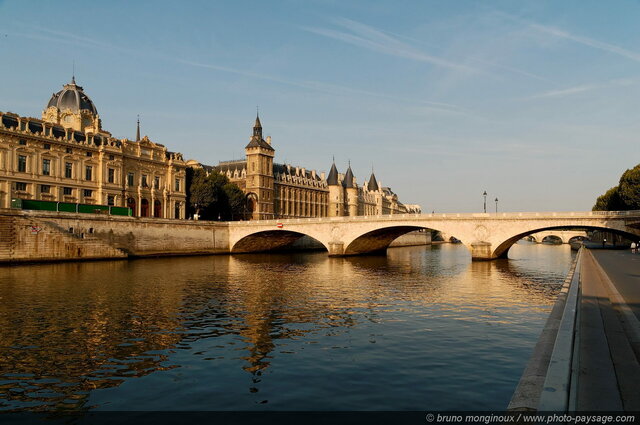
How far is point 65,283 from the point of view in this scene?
35844 mm

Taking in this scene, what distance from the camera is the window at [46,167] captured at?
234ft

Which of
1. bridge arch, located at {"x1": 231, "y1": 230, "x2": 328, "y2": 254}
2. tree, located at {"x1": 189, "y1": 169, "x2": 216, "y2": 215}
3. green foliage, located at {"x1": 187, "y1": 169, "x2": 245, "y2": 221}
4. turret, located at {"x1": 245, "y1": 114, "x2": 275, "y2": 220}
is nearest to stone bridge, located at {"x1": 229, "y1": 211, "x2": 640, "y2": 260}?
bridge arch, located at {"x1": 231, "y1": 230, "x2": 328, "y2": 254}

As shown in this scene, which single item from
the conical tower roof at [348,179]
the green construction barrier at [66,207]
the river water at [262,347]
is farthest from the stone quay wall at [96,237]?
the conical tower roof at [348,179]

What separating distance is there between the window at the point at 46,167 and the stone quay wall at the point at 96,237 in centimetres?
1275

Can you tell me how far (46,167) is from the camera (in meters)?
71.7

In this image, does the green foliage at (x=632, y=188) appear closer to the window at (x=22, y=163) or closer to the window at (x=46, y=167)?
the window at (x=46, y=167)

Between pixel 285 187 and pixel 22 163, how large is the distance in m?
79.5

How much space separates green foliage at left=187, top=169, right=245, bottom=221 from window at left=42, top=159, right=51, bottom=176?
29.2 metres

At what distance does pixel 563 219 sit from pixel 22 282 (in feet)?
193

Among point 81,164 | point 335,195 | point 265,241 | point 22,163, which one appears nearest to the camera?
point 22,163

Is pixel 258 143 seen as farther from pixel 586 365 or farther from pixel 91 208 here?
pixel 586 365

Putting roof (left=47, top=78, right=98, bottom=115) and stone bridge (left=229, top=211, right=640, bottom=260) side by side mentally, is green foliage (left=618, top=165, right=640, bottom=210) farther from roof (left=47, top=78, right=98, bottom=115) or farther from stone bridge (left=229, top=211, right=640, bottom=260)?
roof (left=47, top=78, right=98, bottom=115)

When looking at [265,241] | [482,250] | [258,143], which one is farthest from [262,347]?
[258,143]

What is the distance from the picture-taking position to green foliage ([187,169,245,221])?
9775 cm
